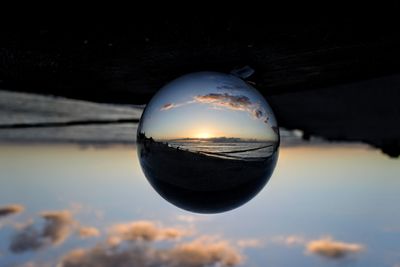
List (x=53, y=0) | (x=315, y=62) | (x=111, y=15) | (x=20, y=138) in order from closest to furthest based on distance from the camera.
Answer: (x=53, y=0)
(x=111, y=15)
(x=315, y=62)
(x=20, y=138)

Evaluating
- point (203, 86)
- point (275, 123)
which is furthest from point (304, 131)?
point (203, 86)

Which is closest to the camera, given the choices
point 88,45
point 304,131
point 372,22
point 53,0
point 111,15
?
point 53,0

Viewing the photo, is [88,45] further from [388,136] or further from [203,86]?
[388,136]

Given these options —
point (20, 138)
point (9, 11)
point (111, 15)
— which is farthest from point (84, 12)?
point (20, 138)

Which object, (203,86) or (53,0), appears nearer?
(53,0)

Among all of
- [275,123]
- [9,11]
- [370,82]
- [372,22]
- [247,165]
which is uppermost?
[370,82]

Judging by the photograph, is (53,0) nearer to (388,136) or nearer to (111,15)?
(111,15)

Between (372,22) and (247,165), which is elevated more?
(372,22)
